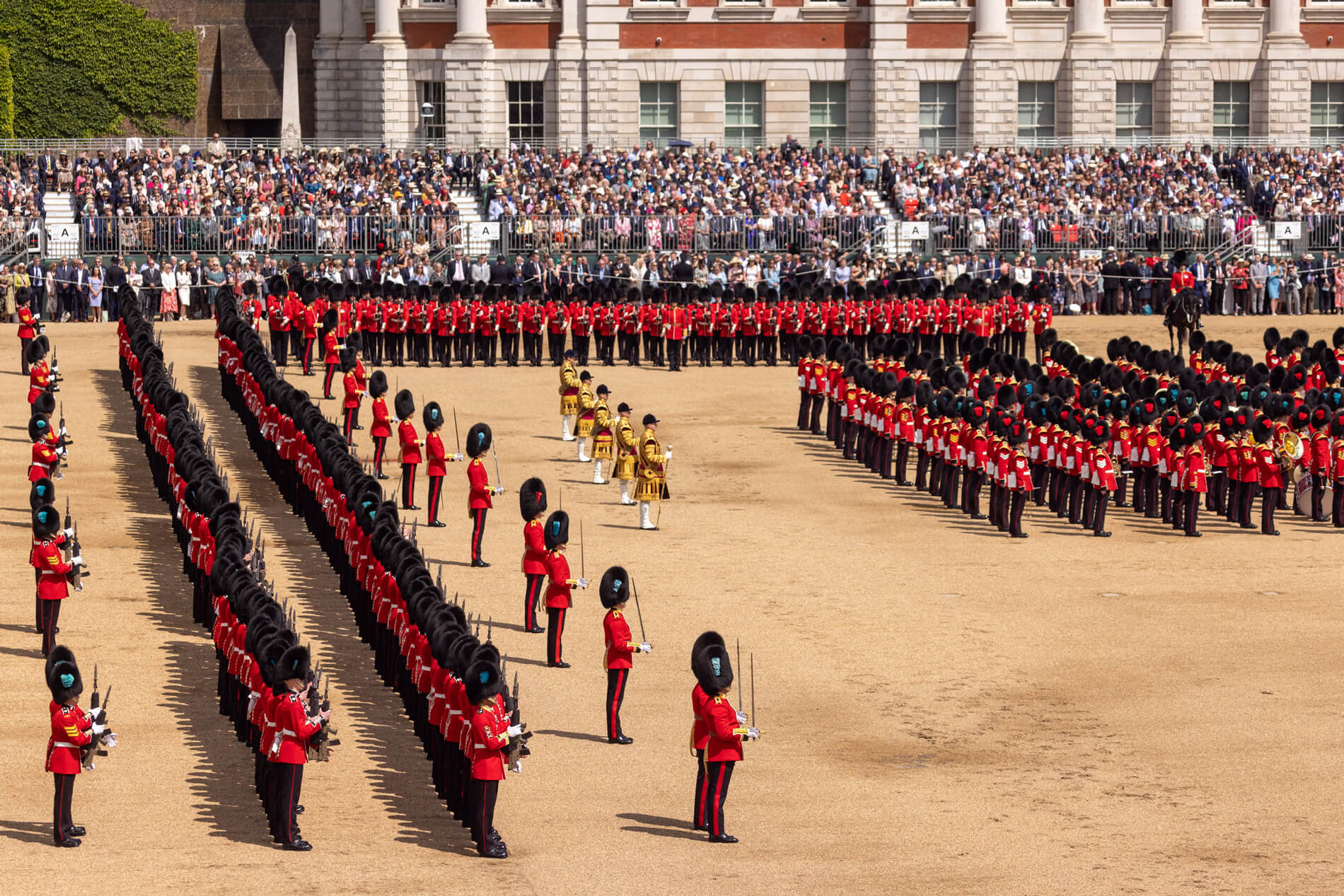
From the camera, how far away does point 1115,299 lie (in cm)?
4262

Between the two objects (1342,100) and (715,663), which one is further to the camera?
(1342,100)

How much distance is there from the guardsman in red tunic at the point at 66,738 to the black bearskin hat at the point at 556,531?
491 cm

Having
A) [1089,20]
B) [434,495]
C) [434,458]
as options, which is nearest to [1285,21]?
[1089,20]

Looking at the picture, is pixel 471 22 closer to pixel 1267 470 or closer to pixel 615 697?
pixel 1267 470

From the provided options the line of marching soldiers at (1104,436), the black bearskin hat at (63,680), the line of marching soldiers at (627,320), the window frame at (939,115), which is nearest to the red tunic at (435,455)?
the line of marching soldiers at (1104,436)

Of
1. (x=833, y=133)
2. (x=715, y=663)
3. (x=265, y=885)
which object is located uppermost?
(x=833, y=133)

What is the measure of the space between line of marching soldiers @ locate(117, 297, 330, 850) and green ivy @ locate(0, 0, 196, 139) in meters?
36.4

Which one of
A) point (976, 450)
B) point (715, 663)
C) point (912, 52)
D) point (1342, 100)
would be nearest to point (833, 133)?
point (912, 52)

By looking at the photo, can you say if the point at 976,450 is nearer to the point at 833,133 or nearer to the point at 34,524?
the point at 34,524

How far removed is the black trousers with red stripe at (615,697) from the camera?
16.1m

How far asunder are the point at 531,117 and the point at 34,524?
37318 mm

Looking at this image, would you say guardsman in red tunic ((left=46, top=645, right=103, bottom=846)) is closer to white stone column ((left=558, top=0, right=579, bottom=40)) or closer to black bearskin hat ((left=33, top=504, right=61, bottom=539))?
black bearskin hat ((left=33, top=504, right=61, bottom=539))

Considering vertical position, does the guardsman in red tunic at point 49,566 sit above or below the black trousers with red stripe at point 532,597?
above

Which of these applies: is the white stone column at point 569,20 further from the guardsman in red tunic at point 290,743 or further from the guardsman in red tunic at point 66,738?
the guardsman in red tunic at point 66,738
